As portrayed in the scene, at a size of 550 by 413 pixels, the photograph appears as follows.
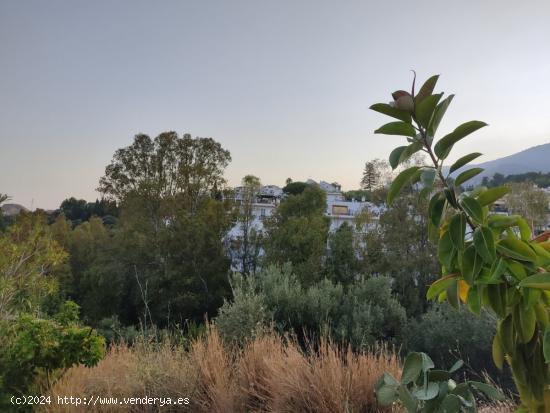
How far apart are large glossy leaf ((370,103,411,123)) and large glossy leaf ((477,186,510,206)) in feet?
0.68

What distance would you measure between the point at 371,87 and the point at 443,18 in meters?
2.51

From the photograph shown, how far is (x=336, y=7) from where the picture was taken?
5508 mm

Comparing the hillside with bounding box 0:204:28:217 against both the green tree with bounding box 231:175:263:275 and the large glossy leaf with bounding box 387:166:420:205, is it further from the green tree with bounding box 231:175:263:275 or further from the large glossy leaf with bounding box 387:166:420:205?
the green tree with bounding box 231:175:263:275

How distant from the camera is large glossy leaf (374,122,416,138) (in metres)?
0.66

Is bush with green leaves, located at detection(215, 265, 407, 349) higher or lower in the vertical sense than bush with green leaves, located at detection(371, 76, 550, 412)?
lower

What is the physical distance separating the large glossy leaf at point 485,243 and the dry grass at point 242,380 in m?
1.99

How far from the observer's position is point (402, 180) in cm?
72

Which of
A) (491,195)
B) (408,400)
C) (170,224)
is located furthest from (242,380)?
(170,224)

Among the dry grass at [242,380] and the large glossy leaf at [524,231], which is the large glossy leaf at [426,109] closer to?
the large glossy leaf at [524,231]

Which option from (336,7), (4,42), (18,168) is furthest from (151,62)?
(336,7)

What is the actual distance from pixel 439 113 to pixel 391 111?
0.27 ft

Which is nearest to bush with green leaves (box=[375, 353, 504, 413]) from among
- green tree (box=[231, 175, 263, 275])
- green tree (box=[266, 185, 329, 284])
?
green tree (box=[266, 185, 329, 284])

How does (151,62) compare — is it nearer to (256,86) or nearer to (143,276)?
(256,86)

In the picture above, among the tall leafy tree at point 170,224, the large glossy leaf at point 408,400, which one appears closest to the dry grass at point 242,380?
the large glossy leaf at point 408,400
